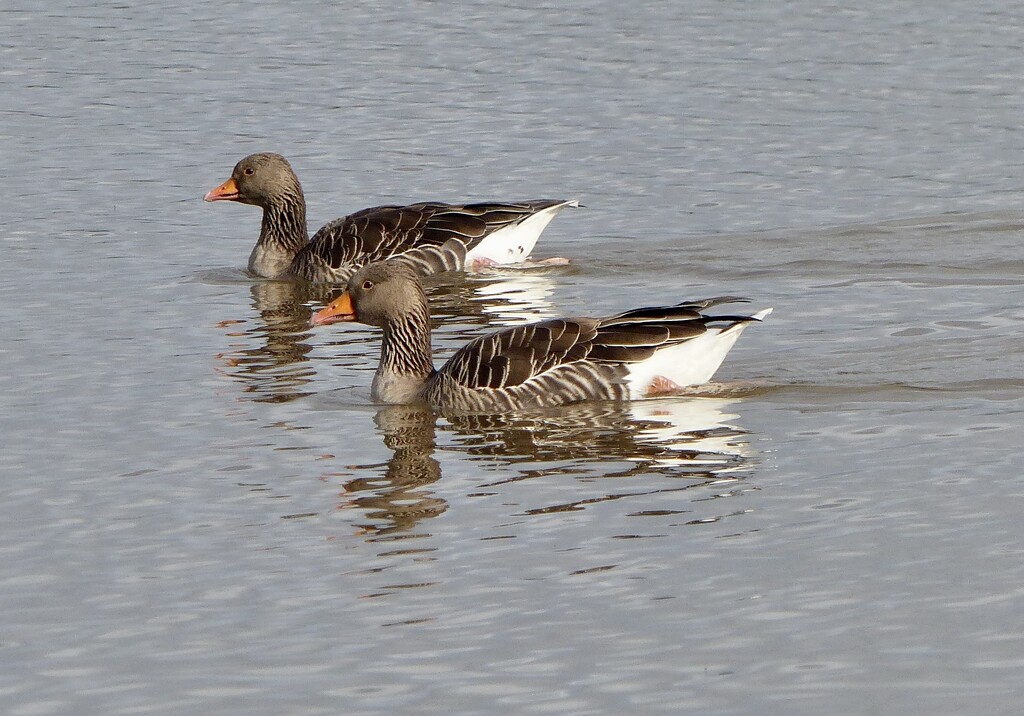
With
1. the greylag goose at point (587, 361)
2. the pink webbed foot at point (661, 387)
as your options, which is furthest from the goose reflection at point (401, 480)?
the pink webbed foot at point (661, 387)

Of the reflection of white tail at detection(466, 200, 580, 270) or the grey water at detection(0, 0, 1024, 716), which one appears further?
the reflection of white tail at detection(466, 200, 580, 270)

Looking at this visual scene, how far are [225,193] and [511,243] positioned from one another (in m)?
3.31

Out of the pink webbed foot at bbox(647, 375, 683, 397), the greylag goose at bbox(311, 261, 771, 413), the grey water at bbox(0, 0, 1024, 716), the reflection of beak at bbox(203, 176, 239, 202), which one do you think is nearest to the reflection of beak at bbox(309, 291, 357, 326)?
the grey water at bbox(0, 0, 1024, 716)

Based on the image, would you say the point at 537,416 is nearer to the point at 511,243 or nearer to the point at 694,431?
the point at 694,431

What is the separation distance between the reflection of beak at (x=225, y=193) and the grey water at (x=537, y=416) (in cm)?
61

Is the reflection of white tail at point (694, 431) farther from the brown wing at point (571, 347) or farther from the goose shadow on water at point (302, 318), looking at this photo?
the goose shadow on water at point (302, 318)

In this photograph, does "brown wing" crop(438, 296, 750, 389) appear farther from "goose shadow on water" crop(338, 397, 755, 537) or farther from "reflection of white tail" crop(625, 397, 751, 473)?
"reflection of white tail" crop(625, 397, 751, 473)

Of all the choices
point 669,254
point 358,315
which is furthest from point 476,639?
point 669,254

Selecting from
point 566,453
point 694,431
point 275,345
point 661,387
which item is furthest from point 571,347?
point 275,345

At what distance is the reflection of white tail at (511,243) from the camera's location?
62.0 ft

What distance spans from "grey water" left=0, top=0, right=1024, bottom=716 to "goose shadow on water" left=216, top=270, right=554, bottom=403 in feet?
0.20

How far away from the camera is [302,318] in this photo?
17547 mm

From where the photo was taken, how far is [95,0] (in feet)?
114

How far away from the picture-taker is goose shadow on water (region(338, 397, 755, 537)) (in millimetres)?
10719
